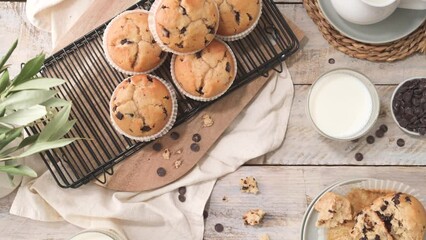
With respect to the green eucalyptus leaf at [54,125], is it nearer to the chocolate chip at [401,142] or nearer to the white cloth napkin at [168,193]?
the white cloth napkin at [168,193]

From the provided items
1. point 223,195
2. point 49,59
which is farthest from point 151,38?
point 223,195

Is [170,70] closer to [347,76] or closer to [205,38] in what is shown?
[205,38]

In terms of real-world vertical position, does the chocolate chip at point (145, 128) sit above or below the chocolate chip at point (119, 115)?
below

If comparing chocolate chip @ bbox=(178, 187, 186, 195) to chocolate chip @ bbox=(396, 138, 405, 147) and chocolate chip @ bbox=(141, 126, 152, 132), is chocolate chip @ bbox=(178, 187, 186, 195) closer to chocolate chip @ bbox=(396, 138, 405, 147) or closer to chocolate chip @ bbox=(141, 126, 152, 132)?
chocolate chip @ bbox=(141, 126, 152, 132)

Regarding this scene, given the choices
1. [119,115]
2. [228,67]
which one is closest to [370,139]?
[228,67]

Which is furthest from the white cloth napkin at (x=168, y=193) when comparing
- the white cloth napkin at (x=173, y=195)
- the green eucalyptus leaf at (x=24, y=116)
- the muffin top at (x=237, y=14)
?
the green eucalyptus leaf at (x=24, y=116)

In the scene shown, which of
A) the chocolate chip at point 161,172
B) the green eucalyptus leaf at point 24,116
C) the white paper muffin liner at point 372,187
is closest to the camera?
the green eucalyptus leaf at point 24,116
